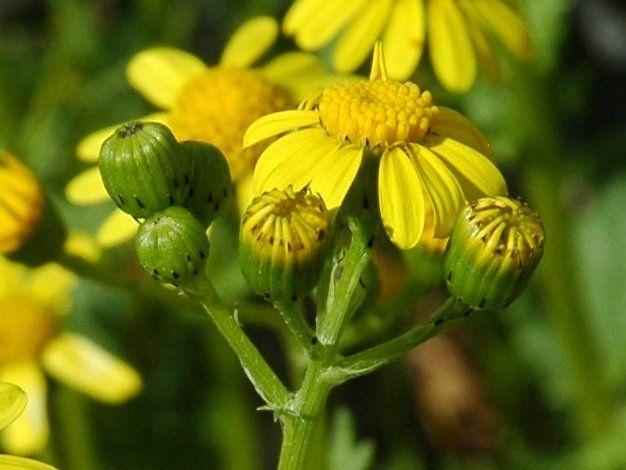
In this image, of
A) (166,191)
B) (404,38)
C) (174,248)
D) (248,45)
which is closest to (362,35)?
(404,38)

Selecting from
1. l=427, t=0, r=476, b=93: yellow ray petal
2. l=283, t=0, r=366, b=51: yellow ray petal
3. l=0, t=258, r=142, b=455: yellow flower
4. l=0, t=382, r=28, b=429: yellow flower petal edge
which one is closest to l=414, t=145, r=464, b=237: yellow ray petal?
l=0, t=382, r=28, b=429: yellow flower petal edge

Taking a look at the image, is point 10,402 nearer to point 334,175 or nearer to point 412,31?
point 334,175

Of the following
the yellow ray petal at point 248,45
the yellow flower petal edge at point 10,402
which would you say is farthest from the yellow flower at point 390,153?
the yellow ray petal at point 248,45

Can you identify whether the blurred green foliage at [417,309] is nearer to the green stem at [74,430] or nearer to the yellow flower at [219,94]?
the green stem at [74,430]

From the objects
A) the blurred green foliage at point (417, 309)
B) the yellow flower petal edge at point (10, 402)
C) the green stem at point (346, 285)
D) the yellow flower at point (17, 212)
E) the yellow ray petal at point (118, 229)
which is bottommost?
the blurred green foliage at point (417, 309)

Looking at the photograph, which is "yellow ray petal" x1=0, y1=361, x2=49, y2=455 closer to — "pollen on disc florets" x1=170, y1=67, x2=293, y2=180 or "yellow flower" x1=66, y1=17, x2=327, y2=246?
"yellow flower" x1=66, y1=17, x2=327, y2=246

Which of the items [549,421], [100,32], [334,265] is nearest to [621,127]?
Result: [549,421]
